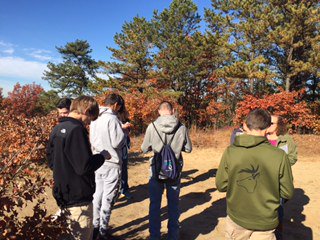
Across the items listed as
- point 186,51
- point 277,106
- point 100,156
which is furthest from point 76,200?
point 186,51

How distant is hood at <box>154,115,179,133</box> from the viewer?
12.0ft

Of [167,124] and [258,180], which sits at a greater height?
[167,124]

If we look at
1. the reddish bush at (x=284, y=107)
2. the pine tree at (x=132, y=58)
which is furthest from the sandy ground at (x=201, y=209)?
the pine tree at (x=132, y=58)

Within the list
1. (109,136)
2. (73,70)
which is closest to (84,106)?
(109,136)

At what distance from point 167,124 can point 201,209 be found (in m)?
2.48

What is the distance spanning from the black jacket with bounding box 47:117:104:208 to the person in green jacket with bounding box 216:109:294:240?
3.87 ft

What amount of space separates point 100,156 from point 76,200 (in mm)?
413

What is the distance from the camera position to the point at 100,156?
102 inches

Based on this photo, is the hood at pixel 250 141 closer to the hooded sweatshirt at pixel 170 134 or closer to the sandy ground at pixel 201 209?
the hooded sweatshirt at pixel 170 134

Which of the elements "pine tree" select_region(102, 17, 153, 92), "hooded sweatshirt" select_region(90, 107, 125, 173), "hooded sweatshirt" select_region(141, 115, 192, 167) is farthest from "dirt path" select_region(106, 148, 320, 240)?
"pine tree" select_region(102, 17, 153, 92)

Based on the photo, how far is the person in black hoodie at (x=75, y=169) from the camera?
7.86 feet

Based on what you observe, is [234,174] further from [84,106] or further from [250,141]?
[84,106]

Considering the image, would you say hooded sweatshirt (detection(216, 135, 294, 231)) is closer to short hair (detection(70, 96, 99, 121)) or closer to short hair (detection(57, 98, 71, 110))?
short hair (detection(70, 96, 99, 121))

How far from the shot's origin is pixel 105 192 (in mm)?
3607
